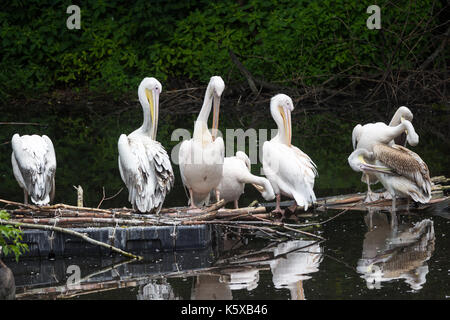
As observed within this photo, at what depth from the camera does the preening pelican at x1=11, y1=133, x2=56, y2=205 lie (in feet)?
22.2

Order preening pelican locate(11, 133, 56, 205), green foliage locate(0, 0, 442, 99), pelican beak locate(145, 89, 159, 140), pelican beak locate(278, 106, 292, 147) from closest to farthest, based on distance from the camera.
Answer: preening pelican locate(11, 133, 56, 205) → pelican beak locate(145, 89, 159, 140) → pelican beak locate(278, 106, 292, 147) → green foliage locate(0, 0, 442, 99)

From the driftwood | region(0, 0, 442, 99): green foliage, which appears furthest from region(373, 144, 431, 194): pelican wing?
region(0, 0, 442, 99): green foliage

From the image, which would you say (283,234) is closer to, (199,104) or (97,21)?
(199,104)

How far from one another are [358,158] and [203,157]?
1.74 metres

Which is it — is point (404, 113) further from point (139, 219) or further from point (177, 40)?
point (177, 40)

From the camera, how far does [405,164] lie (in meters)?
7.71

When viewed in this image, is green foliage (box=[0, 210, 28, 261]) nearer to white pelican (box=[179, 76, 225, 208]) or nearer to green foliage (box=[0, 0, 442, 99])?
white pelican (box=[179, 76, 225, 208])

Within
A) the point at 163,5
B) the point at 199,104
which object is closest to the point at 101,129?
the point at 199,104

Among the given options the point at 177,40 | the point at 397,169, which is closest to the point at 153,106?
the point at 397,169

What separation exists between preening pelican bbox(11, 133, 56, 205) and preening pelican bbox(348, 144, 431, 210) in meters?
2.87

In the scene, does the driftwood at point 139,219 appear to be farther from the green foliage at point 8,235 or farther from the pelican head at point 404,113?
the pelican head at point 404,113

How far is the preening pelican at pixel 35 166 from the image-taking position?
6.77 m

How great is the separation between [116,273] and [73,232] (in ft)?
1.77

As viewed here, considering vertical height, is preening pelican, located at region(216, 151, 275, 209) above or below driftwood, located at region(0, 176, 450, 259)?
above
